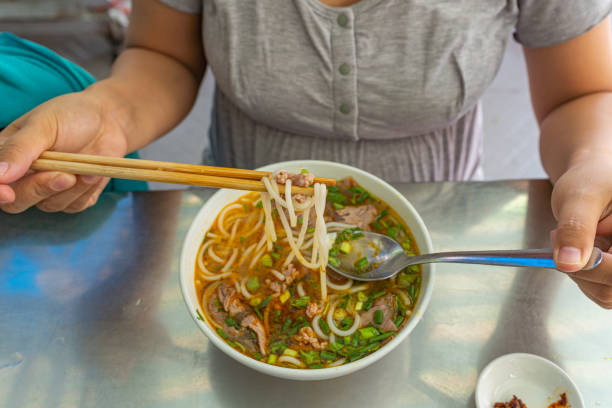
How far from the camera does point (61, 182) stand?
1353 mm

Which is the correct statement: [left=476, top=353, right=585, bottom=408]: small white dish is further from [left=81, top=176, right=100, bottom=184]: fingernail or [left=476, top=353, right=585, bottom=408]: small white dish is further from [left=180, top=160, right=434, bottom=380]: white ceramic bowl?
[left=81, top=176, right=100, bottom=184]: fingernail

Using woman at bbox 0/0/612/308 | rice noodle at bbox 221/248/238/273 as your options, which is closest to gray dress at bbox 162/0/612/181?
woman at bbox 0/0/612/308

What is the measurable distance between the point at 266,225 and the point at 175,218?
0.50 m

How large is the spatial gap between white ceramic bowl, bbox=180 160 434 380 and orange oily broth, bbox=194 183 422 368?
0.04 metres

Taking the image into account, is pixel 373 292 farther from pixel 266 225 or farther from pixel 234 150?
pixel 234 150

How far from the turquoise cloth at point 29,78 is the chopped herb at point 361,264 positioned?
1.17 meters

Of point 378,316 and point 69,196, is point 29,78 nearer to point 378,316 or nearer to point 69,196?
point 69,196

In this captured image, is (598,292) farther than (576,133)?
No

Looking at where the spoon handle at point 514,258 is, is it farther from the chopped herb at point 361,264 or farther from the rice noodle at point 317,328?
the rice noodle at point 317,328

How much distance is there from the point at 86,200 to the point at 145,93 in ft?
1.63

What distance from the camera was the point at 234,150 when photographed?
2139 millimetres

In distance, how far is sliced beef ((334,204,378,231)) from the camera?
1.47 m

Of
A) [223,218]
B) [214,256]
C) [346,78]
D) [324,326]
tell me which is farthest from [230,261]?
[346,78]

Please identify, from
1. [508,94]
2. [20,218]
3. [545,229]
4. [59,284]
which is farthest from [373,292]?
[508,94]
